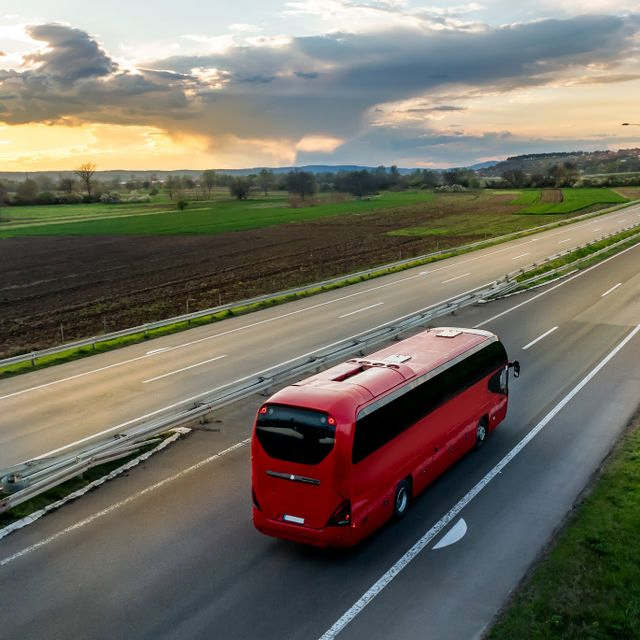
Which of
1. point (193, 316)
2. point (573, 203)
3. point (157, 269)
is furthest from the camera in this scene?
point (573, 203)

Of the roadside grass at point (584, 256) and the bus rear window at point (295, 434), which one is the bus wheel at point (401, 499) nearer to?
the bus rear window at point (295, 434)

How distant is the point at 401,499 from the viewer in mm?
12547

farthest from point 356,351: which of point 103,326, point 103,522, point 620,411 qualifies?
point 103,326

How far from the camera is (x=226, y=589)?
10531 mm

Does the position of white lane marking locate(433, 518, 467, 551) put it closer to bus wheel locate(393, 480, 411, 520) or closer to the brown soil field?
bus wheel locate(393, 480, 411, 520)

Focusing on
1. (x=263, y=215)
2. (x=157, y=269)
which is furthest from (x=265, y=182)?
(x=157, y=269)

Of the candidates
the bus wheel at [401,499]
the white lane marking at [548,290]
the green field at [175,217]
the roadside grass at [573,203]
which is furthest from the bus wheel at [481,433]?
the roadside grass at [573,203]

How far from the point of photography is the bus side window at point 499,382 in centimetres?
1625

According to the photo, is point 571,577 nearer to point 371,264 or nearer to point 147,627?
point 147,627

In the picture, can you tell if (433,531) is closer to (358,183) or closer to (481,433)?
(481,433)

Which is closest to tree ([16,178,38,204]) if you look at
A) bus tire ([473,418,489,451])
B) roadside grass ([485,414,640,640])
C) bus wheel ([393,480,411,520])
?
bus tire ([473,418,489,451])

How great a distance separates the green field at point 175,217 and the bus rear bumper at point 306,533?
83.6 m

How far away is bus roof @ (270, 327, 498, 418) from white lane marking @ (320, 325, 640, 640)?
8.42ft

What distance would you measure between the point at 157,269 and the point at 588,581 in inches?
2061
